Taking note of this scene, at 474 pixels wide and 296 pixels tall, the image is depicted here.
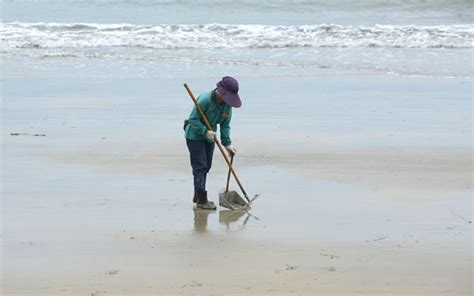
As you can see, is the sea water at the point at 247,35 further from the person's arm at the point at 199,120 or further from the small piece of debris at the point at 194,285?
the small piece of debris at the point at 194,285

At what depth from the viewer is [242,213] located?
8094 millimetres

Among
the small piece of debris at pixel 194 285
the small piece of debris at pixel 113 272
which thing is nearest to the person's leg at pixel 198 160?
the small piece of debris at pixel 113 272

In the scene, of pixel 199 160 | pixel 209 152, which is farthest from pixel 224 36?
pixel 199 160

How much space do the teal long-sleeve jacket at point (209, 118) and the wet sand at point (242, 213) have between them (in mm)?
605

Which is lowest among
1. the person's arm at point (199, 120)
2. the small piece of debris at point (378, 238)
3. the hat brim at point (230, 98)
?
the small piece of debris at point (378, 238)

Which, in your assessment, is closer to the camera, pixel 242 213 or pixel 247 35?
pixel 242 213

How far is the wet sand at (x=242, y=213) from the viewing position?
6336mm

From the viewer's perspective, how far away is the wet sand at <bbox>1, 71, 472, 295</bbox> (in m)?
6.34

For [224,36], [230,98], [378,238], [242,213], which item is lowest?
[378,238]

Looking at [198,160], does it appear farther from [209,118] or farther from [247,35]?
[247,35]

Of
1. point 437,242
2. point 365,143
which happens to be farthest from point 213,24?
point 437,242

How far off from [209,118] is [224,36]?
1456 centimetres

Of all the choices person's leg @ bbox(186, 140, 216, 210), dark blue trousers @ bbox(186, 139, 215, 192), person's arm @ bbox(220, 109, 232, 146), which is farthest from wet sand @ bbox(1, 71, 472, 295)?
person's arm @ bbox(220, 109, 232, 146)

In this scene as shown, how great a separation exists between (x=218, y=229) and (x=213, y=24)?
16.8 m
